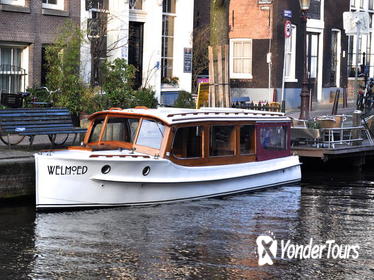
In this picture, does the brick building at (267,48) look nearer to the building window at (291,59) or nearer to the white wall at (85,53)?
the building window at (291,59)

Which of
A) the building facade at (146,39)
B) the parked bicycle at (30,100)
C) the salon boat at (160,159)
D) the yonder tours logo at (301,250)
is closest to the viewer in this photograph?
the yonder tours logo at (301,250)

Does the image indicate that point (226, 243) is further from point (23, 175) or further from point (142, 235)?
point (23, 175)

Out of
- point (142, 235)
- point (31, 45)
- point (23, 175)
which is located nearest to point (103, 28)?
point (31, 45)

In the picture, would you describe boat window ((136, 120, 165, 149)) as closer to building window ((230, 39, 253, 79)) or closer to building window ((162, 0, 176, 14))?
building window ((162, 0, 176, 14))

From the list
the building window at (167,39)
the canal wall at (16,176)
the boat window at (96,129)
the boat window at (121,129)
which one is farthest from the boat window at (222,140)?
the building window at (167,39)

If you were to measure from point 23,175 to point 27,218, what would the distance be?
1.46m

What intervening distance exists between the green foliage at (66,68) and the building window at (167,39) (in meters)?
5.43

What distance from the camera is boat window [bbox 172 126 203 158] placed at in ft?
54.3

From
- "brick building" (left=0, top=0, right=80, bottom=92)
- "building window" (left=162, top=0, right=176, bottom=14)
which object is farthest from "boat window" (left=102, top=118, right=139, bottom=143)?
"building window" (left=162, top=0, right=176, bottom=14)

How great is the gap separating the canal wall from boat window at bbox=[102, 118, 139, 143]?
5.04ft

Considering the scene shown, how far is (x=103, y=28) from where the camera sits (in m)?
25.8

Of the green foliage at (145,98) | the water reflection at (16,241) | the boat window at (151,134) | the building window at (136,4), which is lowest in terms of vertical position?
the water reflection at (16,241)

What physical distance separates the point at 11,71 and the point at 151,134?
8236mm

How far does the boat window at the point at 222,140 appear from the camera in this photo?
17.5 meters
